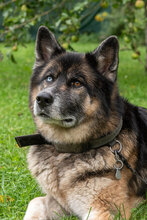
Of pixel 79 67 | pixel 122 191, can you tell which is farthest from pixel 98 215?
pixel 79 67

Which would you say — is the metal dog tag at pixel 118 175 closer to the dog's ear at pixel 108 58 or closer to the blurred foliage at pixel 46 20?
the dog's ear at pixel 108 58

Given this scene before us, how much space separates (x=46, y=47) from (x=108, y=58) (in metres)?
0.67

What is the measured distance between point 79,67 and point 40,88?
1.42 feet

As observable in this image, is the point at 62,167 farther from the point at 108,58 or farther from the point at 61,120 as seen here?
the point at 108,58

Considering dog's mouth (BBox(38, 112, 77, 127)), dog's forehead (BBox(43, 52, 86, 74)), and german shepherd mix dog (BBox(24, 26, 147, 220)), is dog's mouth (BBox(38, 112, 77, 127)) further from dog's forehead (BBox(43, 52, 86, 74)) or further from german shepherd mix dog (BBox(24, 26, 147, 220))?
dog's forehead (BBox(43, 52, 86, 74))

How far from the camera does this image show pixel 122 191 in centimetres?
266

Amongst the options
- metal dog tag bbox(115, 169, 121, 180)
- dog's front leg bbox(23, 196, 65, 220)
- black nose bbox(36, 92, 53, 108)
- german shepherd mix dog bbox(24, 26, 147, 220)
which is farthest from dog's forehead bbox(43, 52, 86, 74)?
dog's front leg bbox(23, 196, 65, 220)

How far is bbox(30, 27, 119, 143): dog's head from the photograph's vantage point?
2766 millimetres

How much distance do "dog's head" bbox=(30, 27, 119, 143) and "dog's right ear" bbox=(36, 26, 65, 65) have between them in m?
0.04

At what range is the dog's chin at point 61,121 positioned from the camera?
2.77m

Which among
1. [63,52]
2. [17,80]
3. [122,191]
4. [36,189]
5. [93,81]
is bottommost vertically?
[17,80]

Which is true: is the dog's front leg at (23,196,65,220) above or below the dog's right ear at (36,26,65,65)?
below

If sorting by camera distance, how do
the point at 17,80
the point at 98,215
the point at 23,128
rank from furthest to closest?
the point at 17,80 < the point at 23,128 < the point at 98,215

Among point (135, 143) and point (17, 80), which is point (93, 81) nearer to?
point (135, 143)
